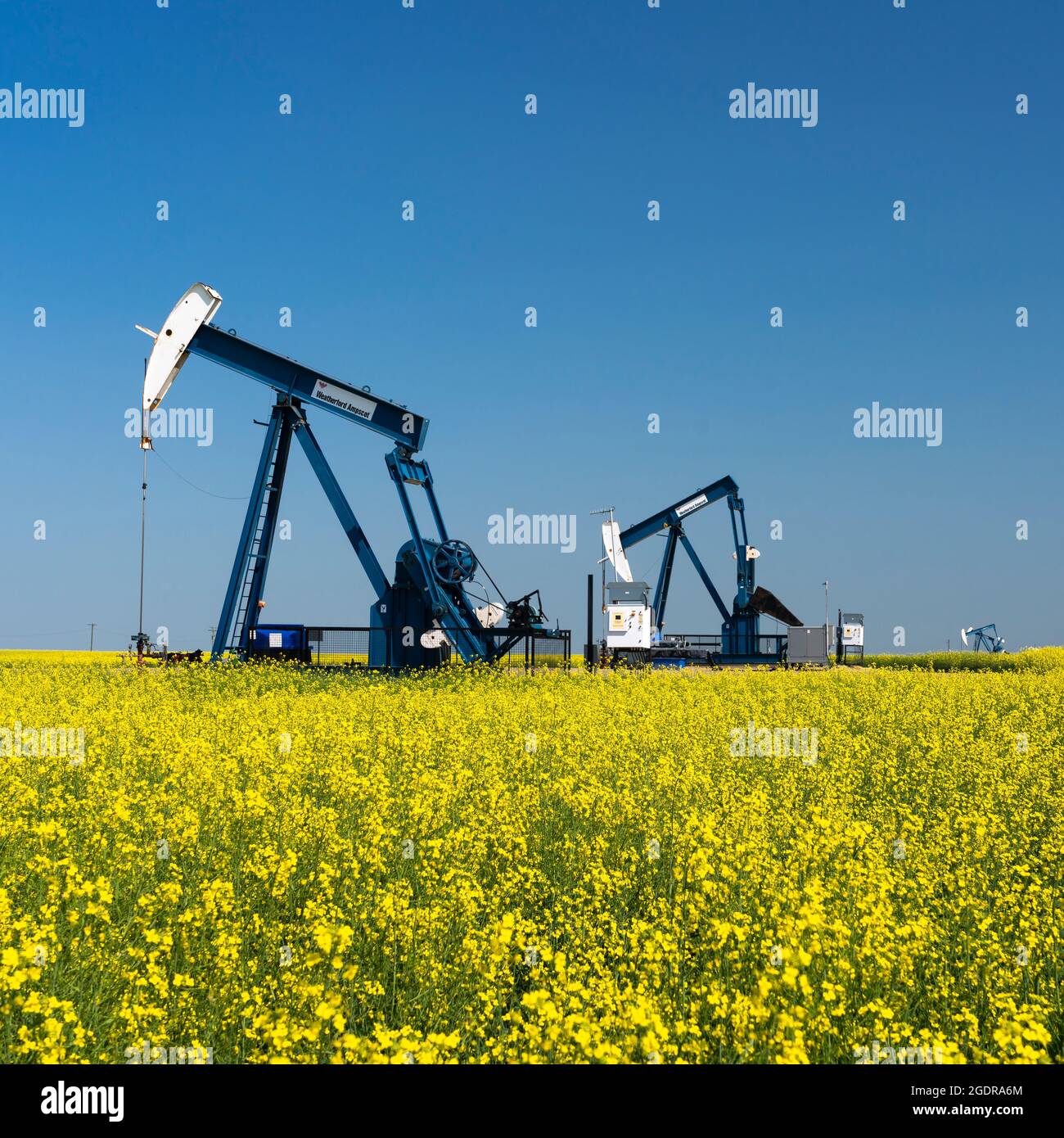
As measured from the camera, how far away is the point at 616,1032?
11.1ft

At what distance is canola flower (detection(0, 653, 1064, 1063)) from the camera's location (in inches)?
134

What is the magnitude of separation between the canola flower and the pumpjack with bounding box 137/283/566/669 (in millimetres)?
11725

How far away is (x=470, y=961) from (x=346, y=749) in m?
4.41

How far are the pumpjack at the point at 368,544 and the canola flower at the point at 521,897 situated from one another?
11.7m

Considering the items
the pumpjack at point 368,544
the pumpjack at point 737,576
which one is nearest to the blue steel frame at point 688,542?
the pumpjack at point 737,576

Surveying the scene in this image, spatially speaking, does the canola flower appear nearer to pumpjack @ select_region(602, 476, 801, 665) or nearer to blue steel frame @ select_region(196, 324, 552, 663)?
blue steel frame @ select_region(196, 324, 552, 663)

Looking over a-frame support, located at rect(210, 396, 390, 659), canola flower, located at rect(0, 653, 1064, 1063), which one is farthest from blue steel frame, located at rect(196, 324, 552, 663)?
canola flower, located at rect(0, 653, 1064, 1063)

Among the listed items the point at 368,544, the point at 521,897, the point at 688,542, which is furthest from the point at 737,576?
the point at 521,897
